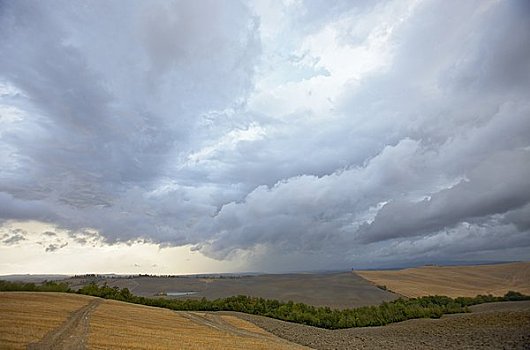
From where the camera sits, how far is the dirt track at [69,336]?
2213 cm

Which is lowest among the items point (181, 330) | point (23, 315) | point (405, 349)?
point (405, 349)

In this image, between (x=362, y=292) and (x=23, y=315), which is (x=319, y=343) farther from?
(x=362, y=292)

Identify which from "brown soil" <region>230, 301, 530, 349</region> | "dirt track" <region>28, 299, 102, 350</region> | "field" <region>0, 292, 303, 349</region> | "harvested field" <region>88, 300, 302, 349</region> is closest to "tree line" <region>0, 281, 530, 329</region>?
"brown soil" <region>230, 301, 530, 349</region>

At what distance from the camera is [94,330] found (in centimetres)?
2822

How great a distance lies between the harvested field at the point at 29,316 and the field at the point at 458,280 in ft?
252

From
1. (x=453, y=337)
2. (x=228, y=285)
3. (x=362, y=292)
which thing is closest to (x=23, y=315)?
(x=453, y=337)

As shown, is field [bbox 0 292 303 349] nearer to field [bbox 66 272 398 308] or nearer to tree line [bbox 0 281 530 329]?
tree line [bbox 0 281 530 329]

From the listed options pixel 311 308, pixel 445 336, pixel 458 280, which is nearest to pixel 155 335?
pixel 445 336

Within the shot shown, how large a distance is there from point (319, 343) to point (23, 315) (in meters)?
24.4

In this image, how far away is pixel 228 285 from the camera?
120m

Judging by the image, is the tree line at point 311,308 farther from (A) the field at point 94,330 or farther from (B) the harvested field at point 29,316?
(B) the harvested field at point 29,316

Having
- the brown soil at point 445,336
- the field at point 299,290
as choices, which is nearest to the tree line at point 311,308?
the brown soil at point 445,336

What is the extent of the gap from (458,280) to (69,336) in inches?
4759

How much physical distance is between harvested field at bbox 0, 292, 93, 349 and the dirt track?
1.31ft
